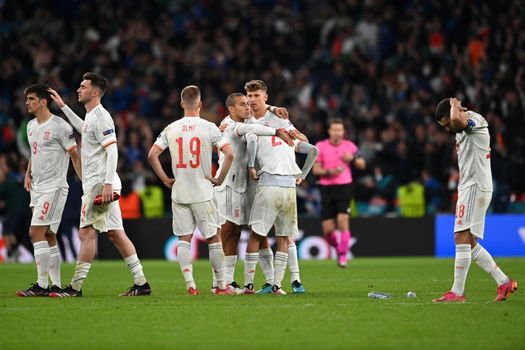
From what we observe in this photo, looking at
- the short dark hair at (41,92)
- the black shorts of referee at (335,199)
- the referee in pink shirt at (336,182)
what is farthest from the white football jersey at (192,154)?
the black shorts of referee at (335,199)

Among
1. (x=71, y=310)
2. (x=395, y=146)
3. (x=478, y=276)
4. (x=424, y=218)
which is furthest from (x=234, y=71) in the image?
(x=71, y=310)

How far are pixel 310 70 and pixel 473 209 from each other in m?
17.9

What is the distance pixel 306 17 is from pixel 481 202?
66.6 ft

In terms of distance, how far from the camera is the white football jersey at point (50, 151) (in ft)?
41.5

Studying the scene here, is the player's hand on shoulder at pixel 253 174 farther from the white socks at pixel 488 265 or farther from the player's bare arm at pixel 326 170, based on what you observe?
the player's bare arm at pixel 326 170

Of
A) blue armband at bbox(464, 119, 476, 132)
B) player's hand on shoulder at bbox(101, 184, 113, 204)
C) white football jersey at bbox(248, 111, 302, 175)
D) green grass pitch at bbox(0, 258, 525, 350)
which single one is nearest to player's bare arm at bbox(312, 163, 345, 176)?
green grass pitch at bbox(0, 258, 525, 350)

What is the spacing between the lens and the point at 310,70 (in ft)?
94.5

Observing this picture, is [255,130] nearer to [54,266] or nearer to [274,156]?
A: [274,156]

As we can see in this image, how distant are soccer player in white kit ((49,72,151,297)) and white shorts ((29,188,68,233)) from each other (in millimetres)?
559

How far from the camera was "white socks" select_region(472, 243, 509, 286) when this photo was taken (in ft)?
36.8

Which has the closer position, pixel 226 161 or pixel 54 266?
pixel 226 161

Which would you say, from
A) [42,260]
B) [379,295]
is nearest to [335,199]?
[379,295]

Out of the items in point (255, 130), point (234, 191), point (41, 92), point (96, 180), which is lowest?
point (234, 191)

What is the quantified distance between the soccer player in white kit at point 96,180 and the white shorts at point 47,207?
0.56m
